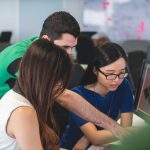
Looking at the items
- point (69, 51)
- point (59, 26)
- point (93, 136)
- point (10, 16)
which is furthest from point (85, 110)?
point (10, 16)

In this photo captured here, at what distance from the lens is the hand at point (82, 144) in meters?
1.66

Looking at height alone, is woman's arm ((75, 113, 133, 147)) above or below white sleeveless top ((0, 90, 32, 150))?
below

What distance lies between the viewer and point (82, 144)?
168 cm

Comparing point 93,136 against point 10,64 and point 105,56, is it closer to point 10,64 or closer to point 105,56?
point 105,56

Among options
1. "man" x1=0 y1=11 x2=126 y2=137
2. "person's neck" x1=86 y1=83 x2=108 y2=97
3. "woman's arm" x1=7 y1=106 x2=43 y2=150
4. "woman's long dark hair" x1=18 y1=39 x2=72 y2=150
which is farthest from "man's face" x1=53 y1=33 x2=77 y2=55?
"woman's arm" x1=7 y1=106 x2=43 y2=150

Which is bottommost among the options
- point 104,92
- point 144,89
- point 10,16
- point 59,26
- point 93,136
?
point 10,16

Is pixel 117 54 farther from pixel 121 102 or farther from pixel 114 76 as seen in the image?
pixel 121 102

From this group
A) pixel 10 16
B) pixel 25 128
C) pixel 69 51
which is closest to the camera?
pixel 25 128

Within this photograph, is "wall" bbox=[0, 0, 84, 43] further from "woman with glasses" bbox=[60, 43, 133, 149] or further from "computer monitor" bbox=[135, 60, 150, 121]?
"computer monitor" bbox=[135, 60, 150, 121]

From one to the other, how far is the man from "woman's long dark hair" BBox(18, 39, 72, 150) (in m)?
0.36

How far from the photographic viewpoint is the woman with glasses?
1.76m

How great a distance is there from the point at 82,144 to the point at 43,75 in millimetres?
669

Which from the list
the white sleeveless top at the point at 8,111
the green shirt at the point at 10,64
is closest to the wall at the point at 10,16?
the green shirt at the point at 10,64

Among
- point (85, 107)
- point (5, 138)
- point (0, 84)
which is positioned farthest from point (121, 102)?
point (5, 138)
